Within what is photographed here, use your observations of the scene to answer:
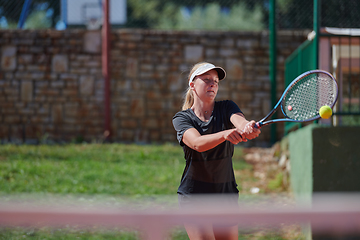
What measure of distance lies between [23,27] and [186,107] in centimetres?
743

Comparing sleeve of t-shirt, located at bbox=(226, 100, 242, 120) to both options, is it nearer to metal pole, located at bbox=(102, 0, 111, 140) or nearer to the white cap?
the white cap

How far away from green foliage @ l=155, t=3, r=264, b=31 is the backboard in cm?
285

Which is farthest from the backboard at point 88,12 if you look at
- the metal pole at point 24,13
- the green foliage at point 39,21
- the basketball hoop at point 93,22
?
the green foliage at point 39,21

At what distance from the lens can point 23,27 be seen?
9289 mm

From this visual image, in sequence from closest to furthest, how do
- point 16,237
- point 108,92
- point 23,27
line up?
point 16,237 → point 108,92 → point 23,27

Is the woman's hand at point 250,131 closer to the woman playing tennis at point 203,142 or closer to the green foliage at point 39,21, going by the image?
the woman playing tennis at point 203,142

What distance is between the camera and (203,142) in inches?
95.8

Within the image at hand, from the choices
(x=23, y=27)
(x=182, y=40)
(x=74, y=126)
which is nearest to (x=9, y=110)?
(x=74, y=126)

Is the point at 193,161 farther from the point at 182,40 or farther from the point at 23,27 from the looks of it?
the point at 23,27

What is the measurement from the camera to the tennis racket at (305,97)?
2878 millimetres

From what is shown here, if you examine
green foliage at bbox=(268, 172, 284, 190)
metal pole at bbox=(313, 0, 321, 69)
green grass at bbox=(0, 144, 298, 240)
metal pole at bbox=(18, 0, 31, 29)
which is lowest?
green foliage at bbox=(268, 172, 284, 190)

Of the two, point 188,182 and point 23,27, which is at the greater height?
point 23,27

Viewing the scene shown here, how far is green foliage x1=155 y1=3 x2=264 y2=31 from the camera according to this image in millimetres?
12367

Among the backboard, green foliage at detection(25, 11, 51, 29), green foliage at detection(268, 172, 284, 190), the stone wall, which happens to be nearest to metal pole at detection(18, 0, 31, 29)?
the stone wall
